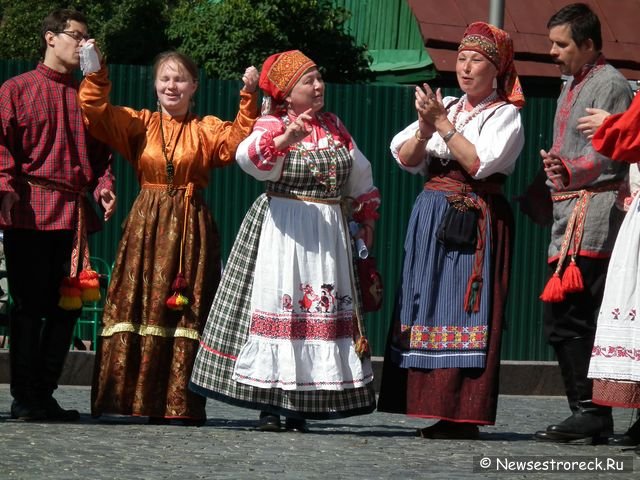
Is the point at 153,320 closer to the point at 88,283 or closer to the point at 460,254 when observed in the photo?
the point at 88,283

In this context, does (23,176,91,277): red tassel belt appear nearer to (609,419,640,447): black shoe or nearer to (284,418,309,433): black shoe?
(284,418,309,433): black shoe

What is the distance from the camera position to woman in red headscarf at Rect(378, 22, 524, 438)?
7.10 meters

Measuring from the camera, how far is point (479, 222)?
23.6 feet

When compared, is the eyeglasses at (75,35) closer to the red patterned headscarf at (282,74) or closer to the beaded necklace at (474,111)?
the red patterned headscarf at (282,74)

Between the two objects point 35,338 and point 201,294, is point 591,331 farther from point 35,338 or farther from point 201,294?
point 35,338

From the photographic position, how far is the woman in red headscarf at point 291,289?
717 cm

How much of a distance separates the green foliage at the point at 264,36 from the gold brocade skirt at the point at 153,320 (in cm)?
861

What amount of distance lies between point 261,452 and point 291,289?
105cm

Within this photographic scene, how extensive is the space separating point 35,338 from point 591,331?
8.52 ft

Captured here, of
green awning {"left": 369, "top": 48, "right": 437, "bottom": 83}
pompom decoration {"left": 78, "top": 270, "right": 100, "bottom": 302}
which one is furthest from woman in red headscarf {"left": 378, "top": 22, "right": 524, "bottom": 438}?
green awning {"left": 369, "top": 48, "right": 437, "bottom": 83}

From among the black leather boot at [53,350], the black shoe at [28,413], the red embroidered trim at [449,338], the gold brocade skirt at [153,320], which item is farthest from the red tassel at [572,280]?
the black shoe at [28,413]

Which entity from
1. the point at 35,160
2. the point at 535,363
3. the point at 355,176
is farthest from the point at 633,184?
the point at 535,363

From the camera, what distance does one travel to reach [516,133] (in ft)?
23.4

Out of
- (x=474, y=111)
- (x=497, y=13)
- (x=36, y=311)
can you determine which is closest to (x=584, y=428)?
(x=474, y=111)
